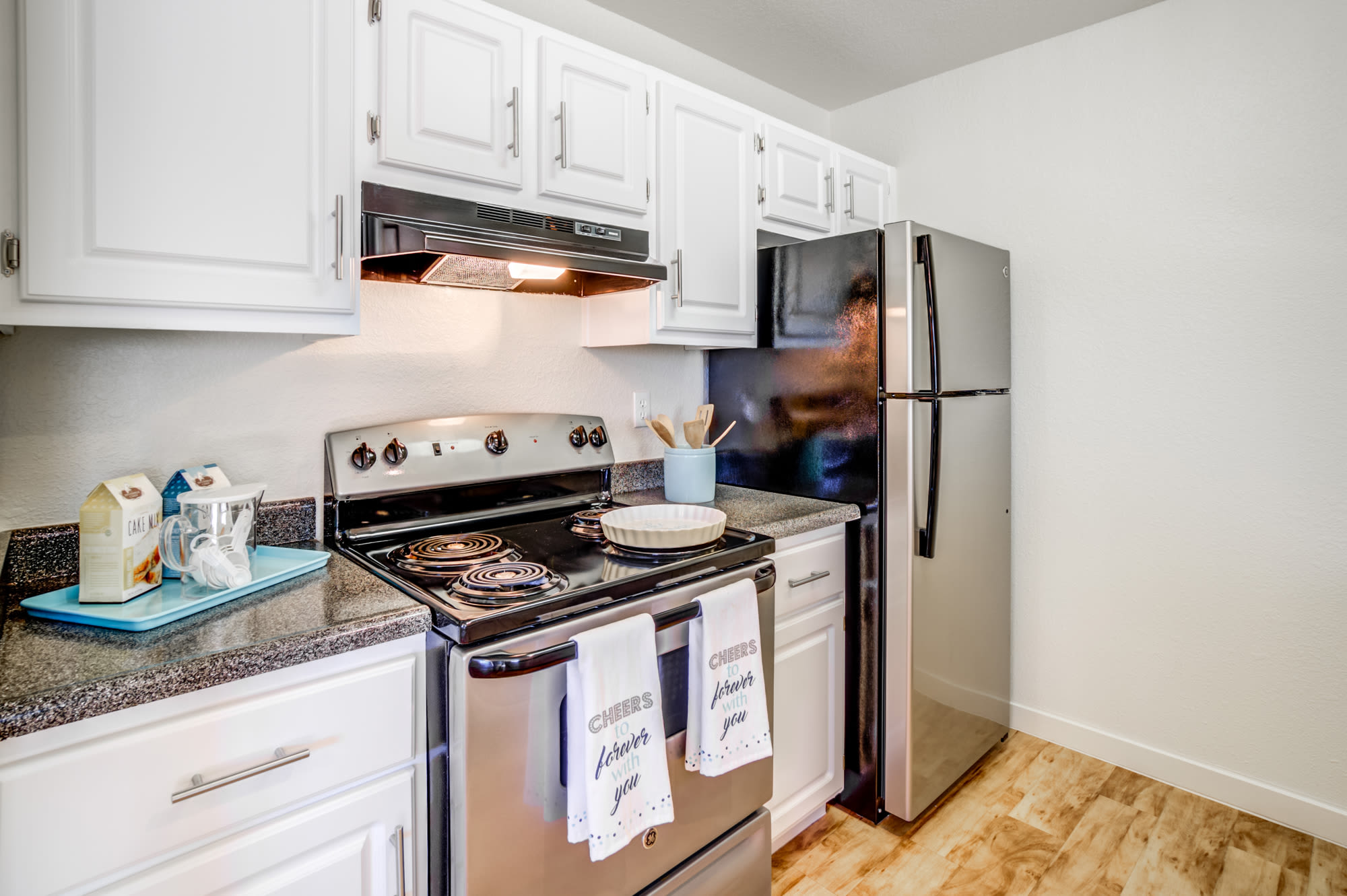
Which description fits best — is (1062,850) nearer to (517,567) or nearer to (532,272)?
(517,567)

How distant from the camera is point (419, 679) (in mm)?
1169

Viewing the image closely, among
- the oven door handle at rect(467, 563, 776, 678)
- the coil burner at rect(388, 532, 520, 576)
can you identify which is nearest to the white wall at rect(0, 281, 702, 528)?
the coil burner at rect(388, 532, 520, 576)

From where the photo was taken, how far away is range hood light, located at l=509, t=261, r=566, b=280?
1.65 meters

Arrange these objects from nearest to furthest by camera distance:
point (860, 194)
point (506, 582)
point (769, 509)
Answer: point (506, 582) < point (769, 509) < point (860, 194)

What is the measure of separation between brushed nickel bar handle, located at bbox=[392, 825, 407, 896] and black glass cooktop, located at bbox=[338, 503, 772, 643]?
34cm

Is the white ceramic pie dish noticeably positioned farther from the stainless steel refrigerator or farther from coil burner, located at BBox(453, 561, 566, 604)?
the stainless steel refrigerator

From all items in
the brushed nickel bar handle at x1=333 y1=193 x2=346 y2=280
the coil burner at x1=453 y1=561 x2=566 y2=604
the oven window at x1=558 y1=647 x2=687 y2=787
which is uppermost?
the brushed nickel bar handle at x1=333 y1=193 x2=346 y2=280

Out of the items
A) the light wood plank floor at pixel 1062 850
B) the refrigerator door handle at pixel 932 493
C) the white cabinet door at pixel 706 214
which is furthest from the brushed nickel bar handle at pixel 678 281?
the light wood plank floor at pixel 1062 850

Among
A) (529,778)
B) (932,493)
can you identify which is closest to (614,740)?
(529,778)

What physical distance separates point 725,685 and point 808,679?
0.53m

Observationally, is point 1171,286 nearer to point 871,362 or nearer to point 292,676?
point 871,362

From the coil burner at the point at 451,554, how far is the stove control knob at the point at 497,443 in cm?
27

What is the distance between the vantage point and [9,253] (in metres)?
1.02

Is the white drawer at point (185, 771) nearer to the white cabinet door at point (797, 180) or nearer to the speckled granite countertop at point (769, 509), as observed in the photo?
the speckled granite countertop at point (769, 509)
